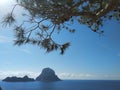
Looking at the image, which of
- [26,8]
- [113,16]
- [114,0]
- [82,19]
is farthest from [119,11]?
[26,8]

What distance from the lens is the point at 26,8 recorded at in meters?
6.52

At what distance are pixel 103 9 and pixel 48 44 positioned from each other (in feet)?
5.91

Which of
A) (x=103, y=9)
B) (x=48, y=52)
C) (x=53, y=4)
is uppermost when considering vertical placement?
(x=53, y=4)

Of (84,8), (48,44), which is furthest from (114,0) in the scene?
(48,44)

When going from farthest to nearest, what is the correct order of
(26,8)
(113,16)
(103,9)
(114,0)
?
(113,16) < (26,8) < (103,9) < (114,0)

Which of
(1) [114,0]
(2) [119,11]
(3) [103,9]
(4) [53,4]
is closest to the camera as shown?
(1) [114,0]

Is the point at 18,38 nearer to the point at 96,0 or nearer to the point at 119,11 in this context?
the point at 96,0

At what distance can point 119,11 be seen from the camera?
6.96 metres

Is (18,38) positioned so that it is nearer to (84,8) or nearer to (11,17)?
(11,17)

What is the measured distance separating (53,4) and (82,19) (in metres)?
1.68

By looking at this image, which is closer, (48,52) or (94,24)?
(48,52)

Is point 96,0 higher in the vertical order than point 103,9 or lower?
higher

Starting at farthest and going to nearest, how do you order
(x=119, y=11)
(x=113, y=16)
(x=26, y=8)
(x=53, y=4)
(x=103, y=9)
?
(x=113, y=16) < (x=119, y=11) < (x=26, y=8) < (x=53, y=4) < (x=103, y=9)

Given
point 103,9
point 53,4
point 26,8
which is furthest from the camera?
point 26,8
